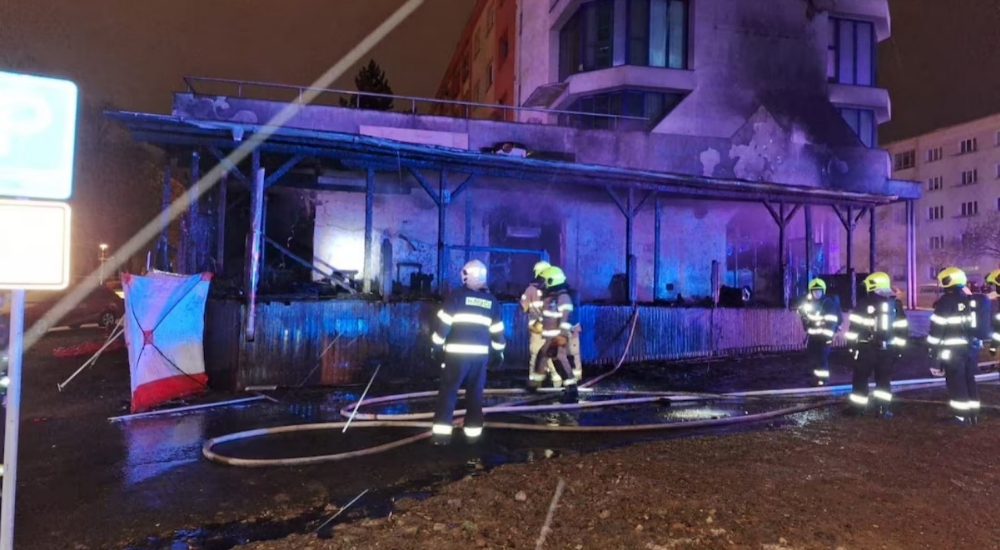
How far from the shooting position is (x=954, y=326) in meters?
6.88

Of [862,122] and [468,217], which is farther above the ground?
[862,122]

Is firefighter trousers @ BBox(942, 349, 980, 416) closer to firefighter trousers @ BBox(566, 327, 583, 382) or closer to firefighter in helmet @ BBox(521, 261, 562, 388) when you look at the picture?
firefighter trousers @ BBox(566, 327, 583, 382)

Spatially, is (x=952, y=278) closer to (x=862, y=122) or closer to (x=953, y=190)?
(x=862, y=122)

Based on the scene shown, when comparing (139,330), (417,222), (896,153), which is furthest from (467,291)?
(896,153)

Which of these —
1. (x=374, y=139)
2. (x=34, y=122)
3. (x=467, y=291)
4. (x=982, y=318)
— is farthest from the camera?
(x=374, y=139)

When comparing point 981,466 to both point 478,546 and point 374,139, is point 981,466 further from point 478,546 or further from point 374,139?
point 374,139

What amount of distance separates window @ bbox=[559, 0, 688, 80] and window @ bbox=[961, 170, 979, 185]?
41957mm

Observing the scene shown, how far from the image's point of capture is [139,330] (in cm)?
750

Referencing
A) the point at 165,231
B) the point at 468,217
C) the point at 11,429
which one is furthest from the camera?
the point at 468,217

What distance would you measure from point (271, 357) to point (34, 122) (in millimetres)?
6795

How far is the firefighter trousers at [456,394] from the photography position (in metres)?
5.81

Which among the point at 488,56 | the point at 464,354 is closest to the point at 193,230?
the point at 464,354

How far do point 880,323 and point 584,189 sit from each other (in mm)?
9988

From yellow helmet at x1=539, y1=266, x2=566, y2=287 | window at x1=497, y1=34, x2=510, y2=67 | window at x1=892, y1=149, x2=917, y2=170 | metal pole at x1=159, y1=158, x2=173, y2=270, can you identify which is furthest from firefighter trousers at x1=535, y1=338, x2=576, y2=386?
window at x1=892, y1=149, x2=917, y2=170
